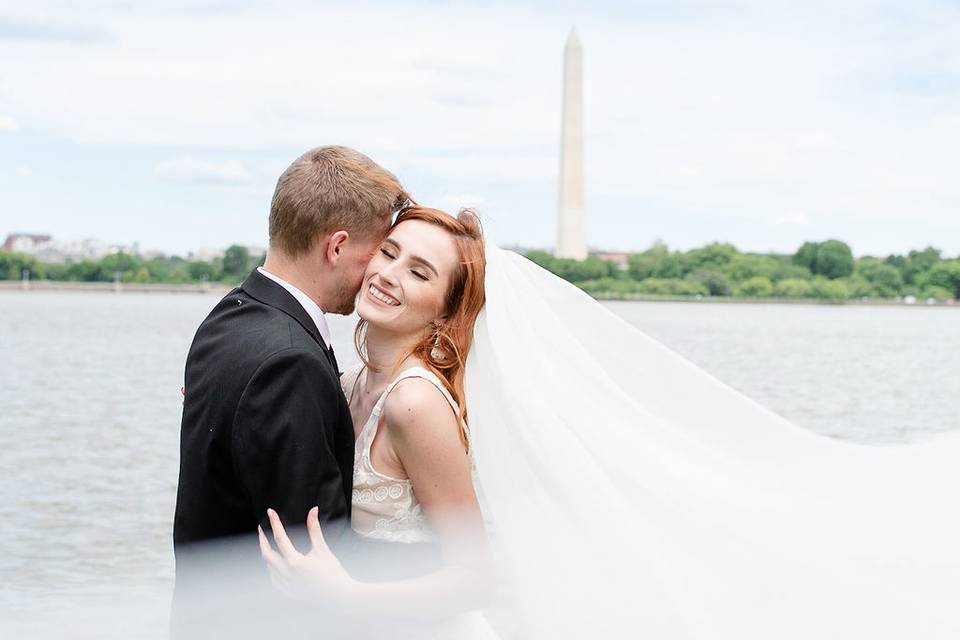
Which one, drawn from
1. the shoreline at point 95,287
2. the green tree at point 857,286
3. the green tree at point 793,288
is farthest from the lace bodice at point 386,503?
the shoreline at point 95,287

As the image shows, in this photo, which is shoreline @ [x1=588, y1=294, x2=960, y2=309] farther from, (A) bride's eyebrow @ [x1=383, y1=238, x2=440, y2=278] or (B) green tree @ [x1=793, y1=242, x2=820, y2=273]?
(A) bride's eyebrow @ [x1=383, y1=238, x2=440, y2=278]

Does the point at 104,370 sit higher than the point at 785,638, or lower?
lower

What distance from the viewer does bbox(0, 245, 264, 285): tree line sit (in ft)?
371

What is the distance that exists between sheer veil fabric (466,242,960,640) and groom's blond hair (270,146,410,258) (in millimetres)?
507

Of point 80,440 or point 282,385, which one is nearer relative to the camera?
point 282,385

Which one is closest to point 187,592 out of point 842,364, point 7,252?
point 842,364

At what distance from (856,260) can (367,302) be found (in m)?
102

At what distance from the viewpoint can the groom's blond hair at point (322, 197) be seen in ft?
11.4

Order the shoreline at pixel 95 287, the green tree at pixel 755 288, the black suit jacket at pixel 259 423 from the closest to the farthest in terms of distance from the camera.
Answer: the black suit jacket at pixel 259 423 < the green tree at pixel 755 288 < the shoreline at pixel 95 287

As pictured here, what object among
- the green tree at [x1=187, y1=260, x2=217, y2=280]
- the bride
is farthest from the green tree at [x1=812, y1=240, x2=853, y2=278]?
the bride

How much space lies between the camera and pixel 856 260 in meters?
101

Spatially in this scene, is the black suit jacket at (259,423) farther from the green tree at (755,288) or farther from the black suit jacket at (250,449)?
the green tree at (755,288)

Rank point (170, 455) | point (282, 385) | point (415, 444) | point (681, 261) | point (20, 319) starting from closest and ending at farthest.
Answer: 1. point (282, 385)
2. point (415, 444)
3. point (170, 455)
4. point (20, 319)
5. point (681, 261)

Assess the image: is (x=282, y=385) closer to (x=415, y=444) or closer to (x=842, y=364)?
(x=415, y=444)
